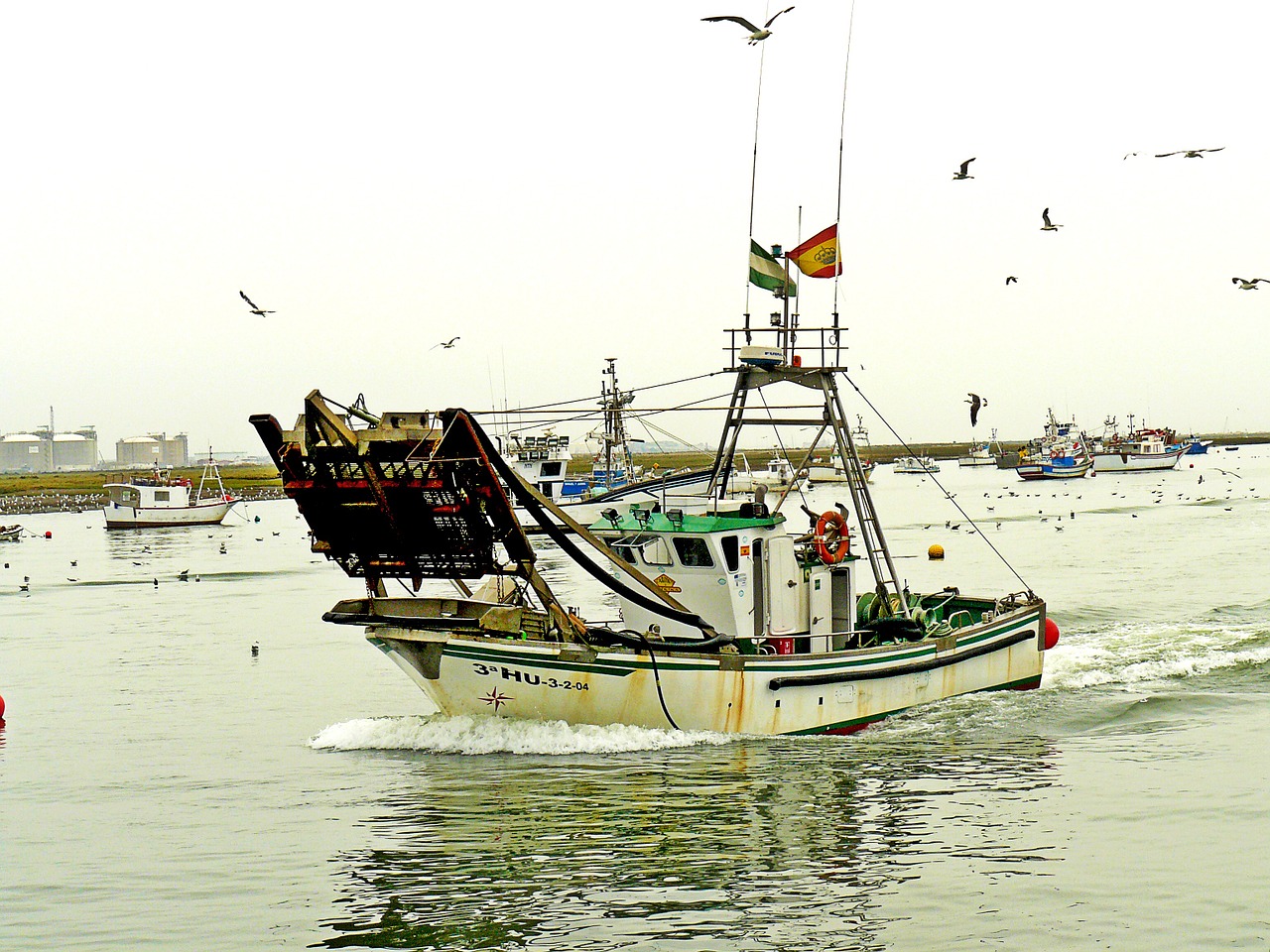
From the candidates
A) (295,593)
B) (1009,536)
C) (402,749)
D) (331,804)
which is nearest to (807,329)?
(402,749)

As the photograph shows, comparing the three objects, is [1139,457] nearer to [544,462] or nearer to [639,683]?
[544,462]

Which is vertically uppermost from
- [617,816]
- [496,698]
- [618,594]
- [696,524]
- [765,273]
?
[765,273]

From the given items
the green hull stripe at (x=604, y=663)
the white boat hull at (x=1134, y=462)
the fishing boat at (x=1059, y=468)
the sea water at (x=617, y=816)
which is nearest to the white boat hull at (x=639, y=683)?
the green hull stripe at (x=604, y=663)

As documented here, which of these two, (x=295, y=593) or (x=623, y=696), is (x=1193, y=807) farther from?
(x=295, y=593)

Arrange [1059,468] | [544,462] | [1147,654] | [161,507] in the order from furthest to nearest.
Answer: [1059,468], [161,507], [544,462], [1147,654]

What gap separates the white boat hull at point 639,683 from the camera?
644 inches

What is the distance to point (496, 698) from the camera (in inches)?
661

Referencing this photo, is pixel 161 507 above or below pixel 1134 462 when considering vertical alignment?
below

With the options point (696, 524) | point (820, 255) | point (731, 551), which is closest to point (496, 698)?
point (696, 524)

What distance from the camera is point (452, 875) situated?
12484 millimetres

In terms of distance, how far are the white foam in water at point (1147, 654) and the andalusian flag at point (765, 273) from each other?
887 cm

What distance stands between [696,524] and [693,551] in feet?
1.29

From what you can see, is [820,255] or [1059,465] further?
[1059,465]

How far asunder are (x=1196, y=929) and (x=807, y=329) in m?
11.0
